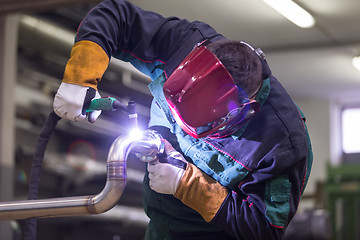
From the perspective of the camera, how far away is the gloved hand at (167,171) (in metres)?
1.75

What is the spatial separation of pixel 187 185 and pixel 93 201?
39cm

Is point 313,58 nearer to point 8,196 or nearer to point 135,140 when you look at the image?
point 8,196

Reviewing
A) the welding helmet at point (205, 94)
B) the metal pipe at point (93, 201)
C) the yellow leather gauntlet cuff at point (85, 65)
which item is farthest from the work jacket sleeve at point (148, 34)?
the metal pipe at point (93, 201)

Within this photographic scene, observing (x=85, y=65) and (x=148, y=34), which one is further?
(x=148, y=34)

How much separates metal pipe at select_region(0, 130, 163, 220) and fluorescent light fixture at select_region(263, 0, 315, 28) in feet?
13.6

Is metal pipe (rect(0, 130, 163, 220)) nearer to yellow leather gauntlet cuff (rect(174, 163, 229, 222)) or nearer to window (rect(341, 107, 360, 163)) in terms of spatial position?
yellow leather gauntlet cuff (rect(174, 163, 229, 222))

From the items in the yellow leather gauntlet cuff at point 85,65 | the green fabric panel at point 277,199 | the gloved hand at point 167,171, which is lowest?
the green fabric panel at point 277,199

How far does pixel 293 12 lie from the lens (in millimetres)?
5852

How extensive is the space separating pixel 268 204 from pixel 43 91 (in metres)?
4.17

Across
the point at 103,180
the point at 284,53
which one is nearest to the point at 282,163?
the point at 103,180

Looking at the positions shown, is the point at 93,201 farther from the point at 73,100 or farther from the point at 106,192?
the point at 73,100

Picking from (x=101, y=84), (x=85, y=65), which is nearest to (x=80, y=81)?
(x=85, y=65)

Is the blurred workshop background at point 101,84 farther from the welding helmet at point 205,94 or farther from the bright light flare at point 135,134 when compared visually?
the bright light flare at point 135,134

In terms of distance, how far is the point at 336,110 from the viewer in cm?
941
